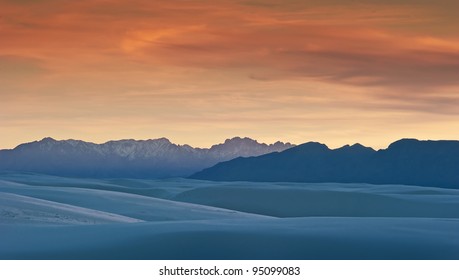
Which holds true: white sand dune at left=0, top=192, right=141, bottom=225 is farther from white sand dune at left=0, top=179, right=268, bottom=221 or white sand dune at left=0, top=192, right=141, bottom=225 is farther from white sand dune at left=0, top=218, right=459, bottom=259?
Result: white sand dune at left=0, top=218, right=459, bottom=259

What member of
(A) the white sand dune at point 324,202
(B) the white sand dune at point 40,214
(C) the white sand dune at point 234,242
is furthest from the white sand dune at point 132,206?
(A) the white sand dune at point 324,202

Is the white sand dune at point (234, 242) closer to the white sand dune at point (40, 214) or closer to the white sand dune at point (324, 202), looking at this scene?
the white sand dune at point (40, 214)

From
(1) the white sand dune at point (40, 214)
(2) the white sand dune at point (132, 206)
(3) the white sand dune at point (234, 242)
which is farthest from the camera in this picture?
(2) the white sand dune at point (132, 206)

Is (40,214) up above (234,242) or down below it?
above

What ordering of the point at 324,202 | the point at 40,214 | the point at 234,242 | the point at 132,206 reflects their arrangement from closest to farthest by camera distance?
the point at 234,242, the point at 40,214, the point at 132,206, the point at 324,202

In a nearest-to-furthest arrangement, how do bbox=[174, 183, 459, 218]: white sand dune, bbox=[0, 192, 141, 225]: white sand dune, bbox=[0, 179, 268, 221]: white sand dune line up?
1. bbox=[0, 192, 141, 225]: white sand dune
2. bbox=[0, 179, 268, 221]: white sand dune
3. bbox=[174, 183, 459, 218]: white sand dune

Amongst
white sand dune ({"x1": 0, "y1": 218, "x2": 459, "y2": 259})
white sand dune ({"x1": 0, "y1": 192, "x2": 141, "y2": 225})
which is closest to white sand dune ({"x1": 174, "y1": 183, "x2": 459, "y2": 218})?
white sand dune ({"x1": 0, "y1": 192, "x2": 141, "y2": 225})

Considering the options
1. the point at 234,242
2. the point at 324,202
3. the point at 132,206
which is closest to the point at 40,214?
the point at 234,242

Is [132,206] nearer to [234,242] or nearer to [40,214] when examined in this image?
[40,214]

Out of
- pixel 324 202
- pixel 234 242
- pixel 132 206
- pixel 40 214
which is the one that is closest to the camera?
pixel 234 242

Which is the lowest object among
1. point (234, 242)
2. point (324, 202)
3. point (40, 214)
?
point (234, 242)

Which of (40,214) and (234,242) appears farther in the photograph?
(40,214)
